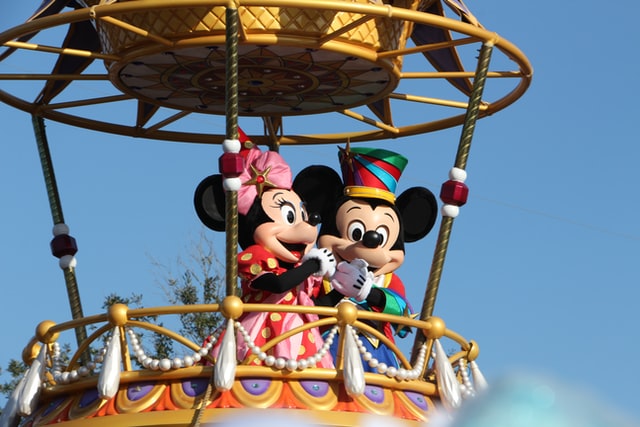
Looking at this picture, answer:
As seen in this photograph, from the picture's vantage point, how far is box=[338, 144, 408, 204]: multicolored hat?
6902 millimetres

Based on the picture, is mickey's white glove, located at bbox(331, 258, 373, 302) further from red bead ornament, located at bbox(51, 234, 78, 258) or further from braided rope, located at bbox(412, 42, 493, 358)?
red bead ornament, located at bbox(51, 234, 78, 258)

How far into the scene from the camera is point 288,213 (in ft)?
20.6

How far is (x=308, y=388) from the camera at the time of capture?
5070 mm

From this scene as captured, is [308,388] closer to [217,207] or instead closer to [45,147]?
[217,207]

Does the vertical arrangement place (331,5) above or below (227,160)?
above

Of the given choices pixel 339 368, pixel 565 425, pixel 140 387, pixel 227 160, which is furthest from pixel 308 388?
pixel 565 425

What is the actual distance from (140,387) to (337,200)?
2.34 meters

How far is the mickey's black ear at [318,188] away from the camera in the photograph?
7152 mm

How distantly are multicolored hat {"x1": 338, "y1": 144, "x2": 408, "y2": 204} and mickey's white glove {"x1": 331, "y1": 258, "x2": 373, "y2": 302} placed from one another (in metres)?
0.76

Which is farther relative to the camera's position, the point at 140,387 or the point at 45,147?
the point at 45,147

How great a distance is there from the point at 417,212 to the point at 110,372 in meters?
3.12

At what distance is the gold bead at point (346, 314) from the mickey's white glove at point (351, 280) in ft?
3.47

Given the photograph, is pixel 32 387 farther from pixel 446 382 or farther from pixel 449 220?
pixel 449 220

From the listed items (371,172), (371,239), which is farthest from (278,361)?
(371,172)
